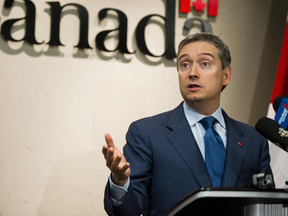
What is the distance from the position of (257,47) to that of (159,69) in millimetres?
1110

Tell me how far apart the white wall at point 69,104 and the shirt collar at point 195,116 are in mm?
983

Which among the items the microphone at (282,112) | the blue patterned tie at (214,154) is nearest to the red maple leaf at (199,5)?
the blue patterned tie at (214,154)

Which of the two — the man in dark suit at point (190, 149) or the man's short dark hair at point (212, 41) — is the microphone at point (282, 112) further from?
the man's short dark hair at point (212, 41)

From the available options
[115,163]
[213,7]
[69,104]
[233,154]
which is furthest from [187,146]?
[213,7]

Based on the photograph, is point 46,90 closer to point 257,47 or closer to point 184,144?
point 184,144

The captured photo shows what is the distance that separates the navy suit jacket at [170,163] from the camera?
50.8 inches

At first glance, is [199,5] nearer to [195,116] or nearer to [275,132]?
[195,116]

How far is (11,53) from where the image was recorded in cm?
216

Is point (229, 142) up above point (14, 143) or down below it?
above

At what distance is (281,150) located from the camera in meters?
2.29

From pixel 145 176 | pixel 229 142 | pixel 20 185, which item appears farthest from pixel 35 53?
pixel 229 142

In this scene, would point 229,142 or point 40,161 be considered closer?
point 229,142

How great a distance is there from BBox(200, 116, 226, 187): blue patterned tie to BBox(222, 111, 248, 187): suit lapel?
27 millimetres

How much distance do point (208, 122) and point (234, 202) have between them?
81cm
